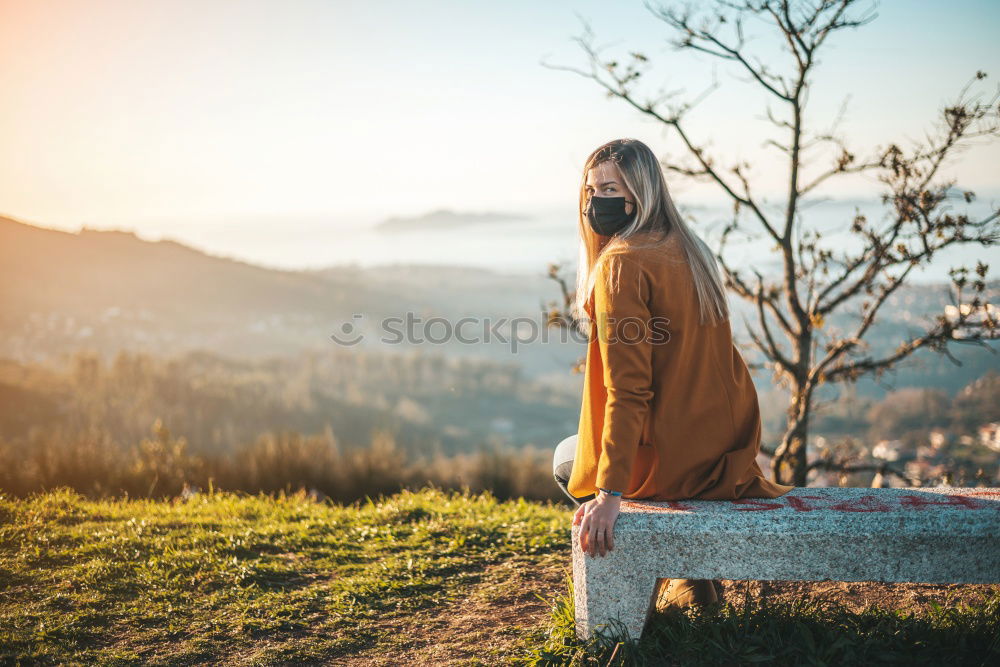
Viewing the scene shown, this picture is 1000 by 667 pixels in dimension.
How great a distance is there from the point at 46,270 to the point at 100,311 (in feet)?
33.3

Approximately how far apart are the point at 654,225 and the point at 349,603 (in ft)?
8.83

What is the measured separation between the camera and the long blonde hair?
253cm

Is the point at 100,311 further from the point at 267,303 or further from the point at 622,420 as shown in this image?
the point at 622,420

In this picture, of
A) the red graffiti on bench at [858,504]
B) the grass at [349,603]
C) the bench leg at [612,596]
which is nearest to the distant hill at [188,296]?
the grass at [349,603]

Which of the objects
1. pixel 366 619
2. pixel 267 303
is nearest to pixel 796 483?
pixel 366 619

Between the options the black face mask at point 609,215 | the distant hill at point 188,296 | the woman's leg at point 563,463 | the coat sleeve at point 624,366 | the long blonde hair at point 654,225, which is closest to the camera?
the coat sleeve at point 624,366

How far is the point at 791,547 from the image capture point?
8.21 ft

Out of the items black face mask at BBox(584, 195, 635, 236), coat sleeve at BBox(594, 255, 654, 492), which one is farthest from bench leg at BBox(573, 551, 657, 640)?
black face mask at BBox(584, 195, 635, 236)

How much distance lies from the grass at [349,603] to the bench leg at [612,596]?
7cm

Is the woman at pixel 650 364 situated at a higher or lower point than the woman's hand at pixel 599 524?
higher

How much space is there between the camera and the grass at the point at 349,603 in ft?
8.86

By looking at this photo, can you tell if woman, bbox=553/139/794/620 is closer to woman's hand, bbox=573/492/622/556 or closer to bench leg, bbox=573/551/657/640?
woman's hand, bbox=573/492/622/556

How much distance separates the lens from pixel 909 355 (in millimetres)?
6883

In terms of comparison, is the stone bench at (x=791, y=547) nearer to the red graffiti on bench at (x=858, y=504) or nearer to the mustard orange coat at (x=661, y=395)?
the red graffiti on bench at (x=858, y=504)
